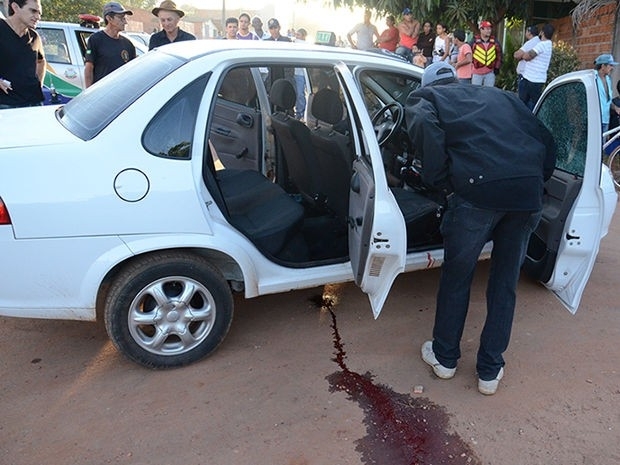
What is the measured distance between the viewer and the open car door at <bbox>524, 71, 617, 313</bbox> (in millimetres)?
2973

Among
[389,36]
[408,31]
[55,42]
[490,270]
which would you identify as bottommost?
[490,270]

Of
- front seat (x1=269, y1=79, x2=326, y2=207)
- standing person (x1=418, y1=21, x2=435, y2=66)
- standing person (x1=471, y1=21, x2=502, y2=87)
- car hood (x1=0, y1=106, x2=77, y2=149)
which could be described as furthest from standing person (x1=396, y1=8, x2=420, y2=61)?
car hood (x1=0, y1=106, x2=77, y2=149)

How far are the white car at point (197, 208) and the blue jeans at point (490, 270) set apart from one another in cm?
28

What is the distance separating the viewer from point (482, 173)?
2396 millimetres

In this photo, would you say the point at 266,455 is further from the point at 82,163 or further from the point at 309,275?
the point at 82,163

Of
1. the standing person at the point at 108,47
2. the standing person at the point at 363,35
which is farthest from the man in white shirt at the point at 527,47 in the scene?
the standing person at the point at 108,47

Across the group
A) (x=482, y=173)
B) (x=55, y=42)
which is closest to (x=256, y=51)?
(x=482, y=173)

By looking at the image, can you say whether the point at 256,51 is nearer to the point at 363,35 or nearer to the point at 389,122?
the point at 389,122

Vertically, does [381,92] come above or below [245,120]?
above

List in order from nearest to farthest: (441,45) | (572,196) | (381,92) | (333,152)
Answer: (572,196) → (333,152) → (381,92) → (441,45)

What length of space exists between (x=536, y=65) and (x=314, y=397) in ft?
24.0

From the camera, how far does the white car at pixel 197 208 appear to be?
246 cm

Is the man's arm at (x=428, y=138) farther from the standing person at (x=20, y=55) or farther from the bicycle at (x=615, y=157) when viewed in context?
the bicycle at (x=615, y=157)

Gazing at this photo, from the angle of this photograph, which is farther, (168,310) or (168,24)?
(168,24)
